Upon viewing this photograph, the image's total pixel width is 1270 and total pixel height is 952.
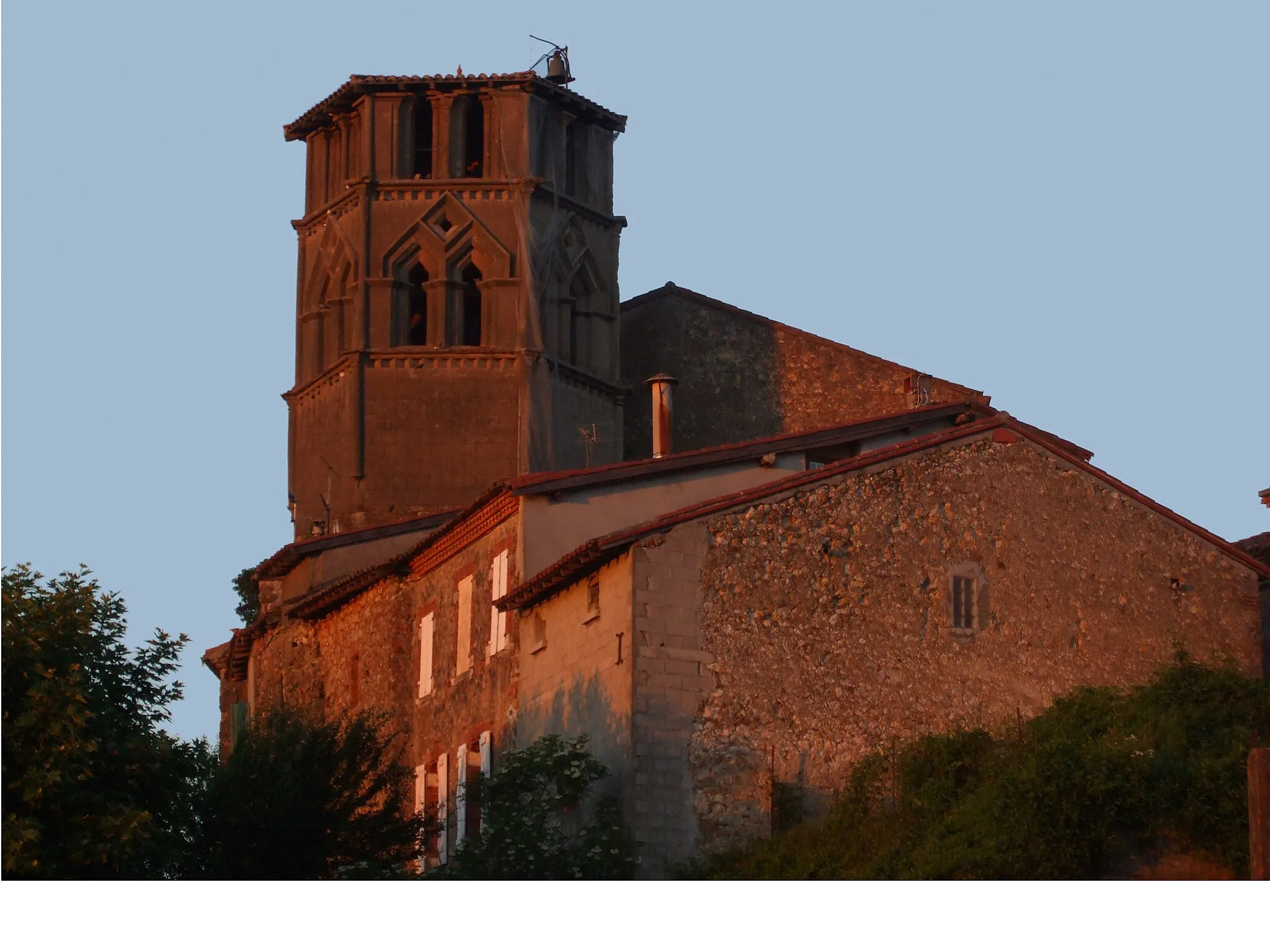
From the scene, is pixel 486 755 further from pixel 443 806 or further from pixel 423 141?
pixel 423 141

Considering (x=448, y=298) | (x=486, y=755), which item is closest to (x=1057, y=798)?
(x=486, y=755)

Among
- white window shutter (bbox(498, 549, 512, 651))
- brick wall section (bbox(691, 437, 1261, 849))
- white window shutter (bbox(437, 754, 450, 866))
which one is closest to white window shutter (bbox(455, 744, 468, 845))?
white window shutter (bbox(437, 754, 450, 866))

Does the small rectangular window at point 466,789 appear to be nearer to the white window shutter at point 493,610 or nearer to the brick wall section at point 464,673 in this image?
the brick wall section at point 464,673

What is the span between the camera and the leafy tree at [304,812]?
2948 centimetres

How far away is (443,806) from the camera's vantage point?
33781mm

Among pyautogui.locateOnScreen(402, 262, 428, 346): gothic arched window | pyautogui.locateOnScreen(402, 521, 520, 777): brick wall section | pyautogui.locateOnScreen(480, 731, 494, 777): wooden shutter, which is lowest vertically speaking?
pyautogui.locateOnScreen(480, 731, 494, 777): wooden shutter

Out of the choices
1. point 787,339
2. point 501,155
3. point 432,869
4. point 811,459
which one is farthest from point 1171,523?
point 501,155

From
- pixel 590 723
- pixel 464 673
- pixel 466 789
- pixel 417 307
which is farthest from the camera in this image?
pixel 417 307

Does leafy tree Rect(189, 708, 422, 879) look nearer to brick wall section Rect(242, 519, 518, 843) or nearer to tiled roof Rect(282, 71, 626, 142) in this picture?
brick wall section Rect(242, 519, 518, 843)

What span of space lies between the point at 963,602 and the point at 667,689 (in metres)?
4.36

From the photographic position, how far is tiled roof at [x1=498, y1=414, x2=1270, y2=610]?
2969 centimetres

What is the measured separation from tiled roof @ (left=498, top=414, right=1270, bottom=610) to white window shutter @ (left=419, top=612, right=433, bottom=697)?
3.74 m

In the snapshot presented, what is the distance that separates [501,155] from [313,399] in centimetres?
589

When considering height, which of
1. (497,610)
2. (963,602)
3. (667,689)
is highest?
(497,610)
